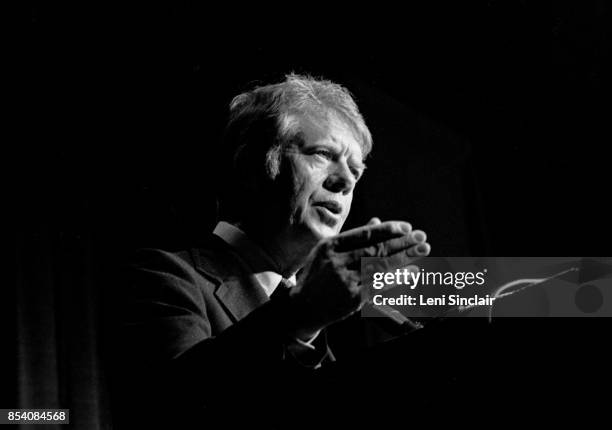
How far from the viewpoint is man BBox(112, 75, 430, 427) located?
0.93m

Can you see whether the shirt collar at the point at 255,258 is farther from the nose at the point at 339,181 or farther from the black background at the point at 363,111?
the black background at the point at 363,111

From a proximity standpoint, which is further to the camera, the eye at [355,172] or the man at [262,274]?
the eye at [355,172]

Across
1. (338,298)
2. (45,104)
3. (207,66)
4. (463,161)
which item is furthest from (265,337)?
(463,161)

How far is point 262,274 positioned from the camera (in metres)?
1.57

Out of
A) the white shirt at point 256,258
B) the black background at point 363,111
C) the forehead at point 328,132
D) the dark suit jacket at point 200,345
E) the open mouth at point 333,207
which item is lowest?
the dark suit jacket at point 200,345

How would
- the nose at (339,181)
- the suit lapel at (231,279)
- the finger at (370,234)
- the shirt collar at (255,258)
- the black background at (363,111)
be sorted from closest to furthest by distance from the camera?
the finger at (370,234), the suit lapel at (231,279), the shirt collar at (255,258), the nose at (339,181), the black background at (363,111)

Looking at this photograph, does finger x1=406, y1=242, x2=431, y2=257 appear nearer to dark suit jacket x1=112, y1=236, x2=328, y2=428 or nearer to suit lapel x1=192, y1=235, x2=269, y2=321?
dark suit jacket x1=112, y1=236, x2=328, y2=428

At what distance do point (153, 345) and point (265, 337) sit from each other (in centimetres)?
31

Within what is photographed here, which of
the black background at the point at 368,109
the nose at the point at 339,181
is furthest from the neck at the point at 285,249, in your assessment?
the black background at the point at 368,109

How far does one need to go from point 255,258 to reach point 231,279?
0.13m

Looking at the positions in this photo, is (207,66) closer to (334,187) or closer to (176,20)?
(176,20)

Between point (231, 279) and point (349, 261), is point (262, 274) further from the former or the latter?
point (349, 261)

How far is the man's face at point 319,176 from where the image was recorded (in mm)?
1619

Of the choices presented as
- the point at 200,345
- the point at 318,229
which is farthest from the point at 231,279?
the point at 200,345
